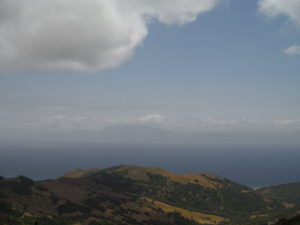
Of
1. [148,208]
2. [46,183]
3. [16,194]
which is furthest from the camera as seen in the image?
[46,183]

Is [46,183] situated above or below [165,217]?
above

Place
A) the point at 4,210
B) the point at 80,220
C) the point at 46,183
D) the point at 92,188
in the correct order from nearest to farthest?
the point at 4,210 → the point at 80,220 → the point at 46,183 → the point at 92,188

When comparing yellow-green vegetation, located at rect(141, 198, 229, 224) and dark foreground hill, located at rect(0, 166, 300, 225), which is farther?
yellow-green vegetation, located at rect(141, 198, 229, 224)

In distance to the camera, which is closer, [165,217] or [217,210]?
[165,217]

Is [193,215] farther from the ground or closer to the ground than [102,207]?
closer to the ground

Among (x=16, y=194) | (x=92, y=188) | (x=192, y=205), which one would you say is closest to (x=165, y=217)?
(x=192, y=205)

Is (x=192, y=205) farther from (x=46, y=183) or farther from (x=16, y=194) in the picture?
(x=16, y=194)

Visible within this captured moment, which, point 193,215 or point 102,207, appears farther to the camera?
point 193,215

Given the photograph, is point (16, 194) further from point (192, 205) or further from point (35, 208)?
point (192, 205)

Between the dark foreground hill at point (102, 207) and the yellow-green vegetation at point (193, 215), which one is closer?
the dark foreground hill at point (102, 207)
